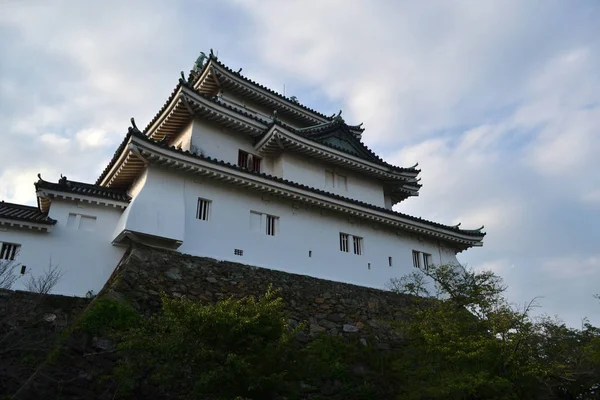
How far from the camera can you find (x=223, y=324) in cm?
740

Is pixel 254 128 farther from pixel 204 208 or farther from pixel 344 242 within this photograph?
pixel 344 242

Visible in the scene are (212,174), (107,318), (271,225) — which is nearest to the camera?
(107,318)

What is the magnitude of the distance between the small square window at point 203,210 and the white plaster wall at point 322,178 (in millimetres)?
4424

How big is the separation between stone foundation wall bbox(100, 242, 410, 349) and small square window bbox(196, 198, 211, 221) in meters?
1.48

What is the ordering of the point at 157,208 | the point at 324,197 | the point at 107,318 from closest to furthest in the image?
the point at 107,318 < the point at 157,208 < the point at 324,197

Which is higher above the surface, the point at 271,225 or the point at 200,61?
the point at 200,61

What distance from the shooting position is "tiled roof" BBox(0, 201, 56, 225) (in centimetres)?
1313

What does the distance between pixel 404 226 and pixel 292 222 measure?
5.42 m

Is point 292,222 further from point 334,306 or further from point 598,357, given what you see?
point 598,357

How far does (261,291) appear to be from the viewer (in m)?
14.0

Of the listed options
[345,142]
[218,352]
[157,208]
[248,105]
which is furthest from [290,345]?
[248,105]

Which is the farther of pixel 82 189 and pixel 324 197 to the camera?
pixel 324 197

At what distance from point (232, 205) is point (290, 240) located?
2506mm

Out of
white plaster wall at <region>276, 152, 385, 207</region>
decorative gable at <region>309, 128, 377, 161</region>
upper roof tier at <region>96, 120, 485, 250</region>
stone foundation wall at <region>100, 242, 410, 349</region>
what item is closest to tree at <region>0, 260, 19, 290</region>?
stone foundation wall at <region>100, 242, 410, 349</region>
